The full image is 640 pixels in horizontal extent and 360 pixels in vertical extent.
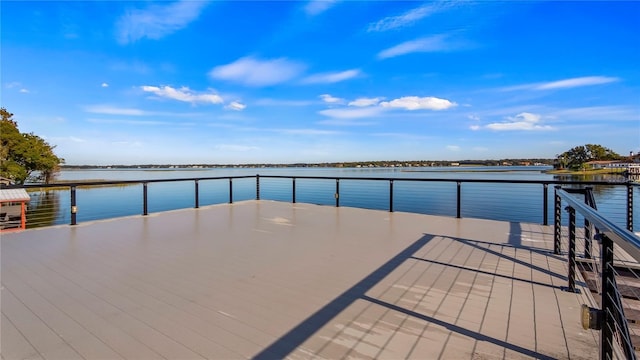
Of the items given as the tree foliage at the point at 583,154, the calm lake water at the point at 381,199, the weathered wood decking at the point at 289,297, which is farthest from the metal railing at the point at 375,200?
the tree foliage at the point at 583,154

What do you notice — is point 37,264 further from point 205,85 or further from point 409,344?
point 205,85

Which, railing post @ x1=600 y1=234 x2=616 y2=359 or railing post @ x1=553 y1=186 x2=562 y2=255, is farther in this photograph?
railing post @ x1=553 y1=186 x2=562 y2=255

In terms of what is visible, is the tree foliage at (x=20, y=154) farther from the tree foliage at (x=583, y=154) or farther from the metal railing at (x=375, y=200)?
the tree foliage at (x=583, y=154)

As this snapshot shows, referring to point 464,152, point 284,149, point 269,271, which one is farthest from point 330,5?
point 464,152

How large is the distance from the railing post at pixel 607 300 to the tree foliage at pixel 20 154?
25687mm

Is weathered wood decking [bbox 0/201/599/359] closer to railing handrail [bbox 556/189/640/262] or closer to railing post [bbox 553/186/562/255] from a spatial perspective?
railing post [bbox 553/186/562/255]

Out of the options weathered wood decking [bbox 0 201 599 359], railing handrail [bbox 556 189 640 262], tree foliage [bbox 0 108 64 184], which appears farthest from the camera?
tree foliage [bbox 0 108 64 184]

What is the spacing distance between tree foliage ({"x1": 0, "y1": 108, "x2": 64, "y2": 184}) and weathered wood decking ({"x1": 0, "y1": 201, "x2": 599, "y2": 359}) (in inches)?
851

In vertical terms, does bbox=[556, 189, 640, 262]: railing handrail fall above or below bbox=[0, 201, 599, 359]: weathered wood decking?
above

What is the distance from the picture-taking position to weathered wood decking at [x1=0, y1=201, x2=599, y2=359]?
1.49 metres

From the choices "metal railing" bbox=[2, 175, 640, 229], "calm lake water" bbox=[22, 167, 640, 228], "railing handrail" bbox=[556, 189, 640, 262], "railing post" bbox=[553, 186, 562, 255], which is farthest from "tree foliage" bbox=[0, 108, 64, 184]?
"railing handrail" bbox=[556, 189, 640, 262]

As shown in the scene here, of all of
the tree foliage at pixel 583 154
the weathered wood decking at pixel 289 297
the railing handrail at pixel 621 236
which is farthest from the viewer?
the tree foliage at pixel 583 154

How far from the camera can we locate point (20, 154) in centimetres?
2086

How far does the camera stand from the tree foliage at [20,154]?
19062 mm
